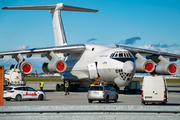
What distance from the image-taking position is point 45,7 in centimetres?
3500

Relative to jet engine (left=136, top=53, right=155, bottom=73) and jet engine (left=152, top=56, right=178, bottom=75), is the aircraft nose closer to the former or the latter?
jet engine (left=136, top=53, right=155, bottom=73)

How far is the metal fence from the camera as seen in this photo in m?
6.93

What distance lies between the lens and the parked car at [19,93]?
1914 cm

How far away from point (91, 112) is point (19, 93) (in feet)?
44.3

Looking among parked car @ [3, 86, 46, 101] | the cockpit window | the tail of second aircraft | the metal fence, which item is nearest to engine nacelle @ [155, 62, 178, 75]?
the cockpit window

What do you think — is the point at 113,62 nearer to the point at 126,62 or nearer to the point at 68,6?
the point at 126,62

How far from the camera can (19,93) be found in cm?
1950

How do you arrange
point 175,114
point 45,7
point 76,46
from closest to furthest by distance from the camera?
point 175,114 < point 76,46 < point 45,7

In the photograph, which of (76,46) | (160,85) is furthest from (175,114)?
(76,46)

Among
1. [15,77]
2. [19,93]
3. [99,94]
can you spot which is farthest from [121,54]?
[15,77]

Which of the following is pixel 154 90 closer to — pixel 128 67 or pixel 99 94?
pixel 99 94

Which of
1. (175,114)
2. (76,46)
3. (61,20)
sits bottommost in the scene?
(175,114)

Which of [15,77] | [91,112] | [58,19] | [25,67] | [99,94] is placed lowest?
[99,94]

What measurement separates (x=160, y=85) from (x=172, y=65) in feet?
41.3
